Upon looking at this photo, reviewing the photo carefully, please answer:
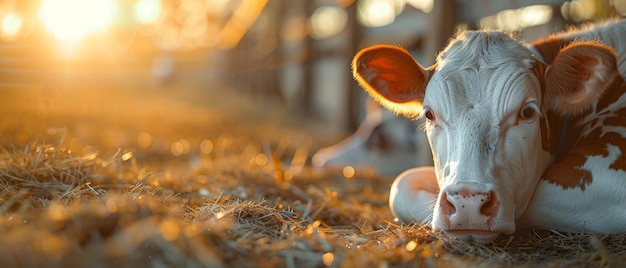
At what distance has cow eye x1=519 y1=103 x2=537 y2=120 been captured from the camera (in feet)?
10.3

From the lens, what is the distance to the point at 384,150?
7.70 metres

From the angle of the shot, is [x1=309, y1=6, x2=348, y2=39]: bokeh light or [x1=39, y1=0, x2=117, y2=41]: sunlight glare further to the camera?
[x1=309, y1=6, x2=348, y2=39]: bokeh light

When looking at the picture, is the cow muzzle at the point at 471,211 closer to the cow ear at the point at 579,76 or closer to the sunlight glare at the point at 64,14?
the cow ear at the point at 579,76

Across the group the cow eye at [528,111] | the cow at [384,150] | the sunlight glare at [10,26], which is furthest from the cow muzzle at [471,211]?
the sunlight glare at [10,26]

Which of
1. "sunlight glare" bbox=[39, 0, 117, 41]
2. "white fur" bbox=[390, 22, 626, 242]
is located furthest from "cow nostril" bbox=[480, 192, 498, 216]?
"sunlight glare" bbox=[39, 0, 117, 41]

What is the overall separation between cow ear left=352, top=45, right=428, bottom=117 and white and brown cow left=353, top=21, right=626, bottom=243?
12 mm

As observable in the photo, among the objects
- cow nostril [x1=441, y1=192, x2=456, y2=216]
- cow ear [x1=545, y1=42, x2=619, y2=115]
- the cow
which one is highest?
cow ear [x1=545, y1=42, x2=619, y2=115]

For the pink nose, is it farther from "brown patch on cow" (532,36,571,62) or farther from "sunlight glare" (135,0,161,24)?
"sunlight glare" (135,0,161,24)

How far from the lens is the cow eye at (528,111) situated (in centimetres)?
314

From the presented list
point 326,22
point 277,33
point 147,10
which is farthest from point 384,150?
point 147,10

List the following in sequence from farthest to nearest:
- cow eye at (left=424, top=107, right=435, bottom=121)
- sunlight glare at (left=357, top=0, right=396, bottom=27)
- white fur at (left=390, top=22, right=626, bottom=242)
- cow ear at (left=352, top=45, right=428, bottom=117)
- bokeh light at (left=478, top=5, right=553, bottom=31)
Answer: sunlight glare at (left=357, top=0, right=396, bottom=27) → bokeh light at (left=478, top=5, right=553, bottom=31) → cow ear at (left=352, top=45, right=428, bottom=117) → cow eye at (left=424, top=107, right=435, bottom=121) → white fur at (left=390, top=22, right=626, bottom=242)

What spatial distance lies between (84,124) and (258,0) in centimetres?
979

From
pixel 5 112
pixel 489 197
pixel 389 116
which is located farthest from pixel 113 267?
pixel 5 112

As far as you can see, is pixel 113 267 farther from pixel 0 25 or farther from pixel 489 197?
pixel 0 25
